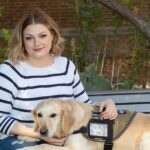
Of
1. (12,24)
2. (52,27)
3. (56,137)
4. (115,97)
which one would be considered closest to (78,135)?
(56,137)

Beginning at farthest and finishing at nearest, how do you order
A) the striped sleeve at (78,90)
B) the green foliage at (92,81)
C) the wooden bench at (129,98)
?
the green foliage at (92,81)
the wooden bench at (129,98)
the striped sleeve at (78,90)

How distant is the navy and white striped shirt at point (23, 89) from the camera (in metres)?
3.81

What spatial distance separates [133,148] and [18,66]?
1.00 m

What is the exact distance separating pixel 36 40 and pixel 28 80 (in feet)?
0.94

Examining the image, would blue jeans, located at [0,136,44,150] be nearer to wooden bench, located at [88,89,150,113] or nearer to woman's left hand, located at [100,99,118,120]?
woman's left hand, located at [100,99,118,120]

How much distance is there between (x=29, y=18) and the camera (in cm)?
389

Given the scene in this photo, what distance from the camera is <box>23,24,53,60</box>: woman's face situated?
3869 mm

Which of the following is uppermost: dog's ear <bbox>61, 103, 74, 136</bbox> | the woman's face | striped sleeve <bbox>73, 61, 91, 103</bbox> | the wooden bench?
the woman's face

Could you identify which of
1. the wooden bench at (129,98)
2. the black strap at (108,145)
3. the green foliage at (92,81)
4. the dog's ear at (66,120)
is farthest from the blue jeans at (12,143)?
the green foliage at (92,81)

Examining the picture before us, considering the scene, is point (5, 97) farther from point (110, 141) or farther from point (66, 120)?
point (110, 141)

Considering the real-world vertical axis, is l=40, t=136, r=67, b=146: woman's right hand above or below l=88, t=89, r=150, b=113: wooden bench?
below

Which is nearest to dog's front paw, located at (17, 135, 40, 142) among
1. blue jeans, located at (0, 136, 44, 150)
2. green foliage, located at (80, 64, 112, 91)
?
blue jeans, located at (0, 136, 44, 150)

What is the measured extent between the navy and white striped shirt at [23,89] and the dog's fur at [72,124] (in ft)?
0.53

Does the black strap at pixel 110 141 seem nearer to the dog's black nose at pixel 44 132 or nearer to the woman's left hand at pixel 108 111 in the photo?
the woman's left hand at pixel 108 111
